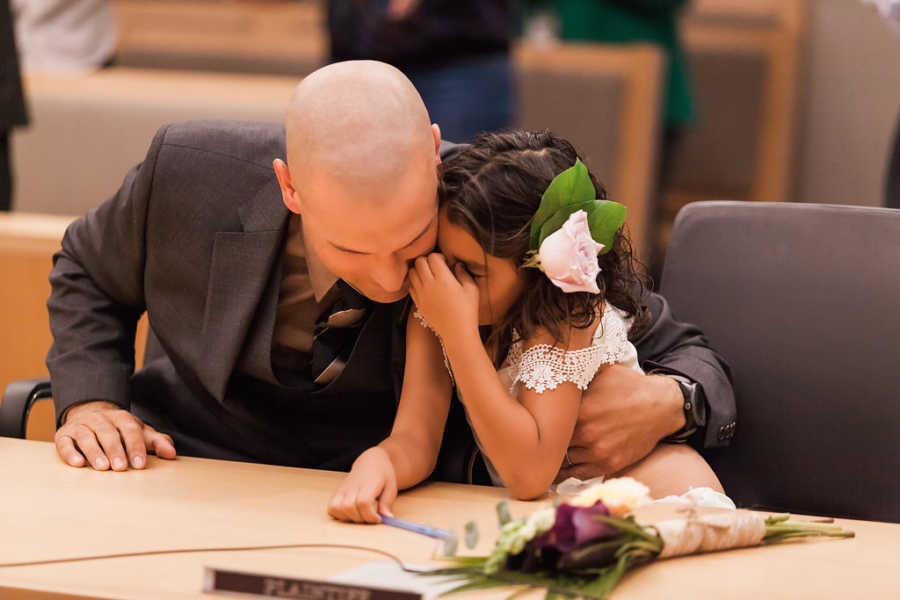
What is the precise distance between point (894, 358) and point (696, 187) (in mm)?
4120

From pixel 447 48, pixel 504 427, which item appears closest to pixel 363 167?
pixel 504 427

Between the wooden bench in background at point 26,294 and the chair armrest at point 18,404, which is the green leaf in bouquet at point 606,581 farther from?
the wooden bench in background at point 26,294

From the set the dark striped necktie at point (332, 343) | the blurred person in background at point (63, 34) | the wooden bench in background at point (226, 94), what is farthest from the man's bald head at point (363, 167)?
the blurred person in background at point (63, 34)

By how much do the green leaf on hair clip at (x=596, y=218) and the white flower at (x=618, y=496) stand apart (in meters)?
0.40

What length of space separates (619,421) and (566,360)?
0.17 meters

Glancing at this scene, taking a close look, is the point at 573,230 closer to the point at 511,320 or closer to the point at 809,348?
the point at 511,320

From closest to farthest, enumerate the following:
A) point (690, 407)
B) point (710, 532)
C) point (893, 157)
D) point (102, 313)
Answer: point (710, 532) → point (690, 407) → point (102, 313) → point (893, 157)

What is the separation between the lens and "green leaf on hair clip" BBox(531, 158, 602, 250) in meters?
1.51

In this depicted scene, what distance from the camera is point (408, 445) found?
5.22 ft

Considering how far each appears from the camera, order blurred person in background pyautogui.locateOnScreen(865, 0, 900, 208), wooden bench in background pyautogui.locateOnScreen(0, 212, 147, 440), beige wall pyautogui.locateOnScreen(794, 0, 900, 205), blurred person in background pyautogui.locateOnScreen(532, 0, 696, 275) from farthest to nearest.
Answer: blurred person in background pyautogui.locateOnScreen(532, 0, 696, 275), beige wall pyautogui.locateOnScreen(794, 0, 900, 205), blurred person in background pyautogui.locateOnScreen(865, 0, 900, 208), wooden bench in background pyautogui.locateOnScreen(0, 212, 147, 440)

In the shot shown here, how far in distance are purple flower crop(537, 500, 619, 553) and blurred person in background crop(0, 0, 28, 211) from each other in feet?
7.10

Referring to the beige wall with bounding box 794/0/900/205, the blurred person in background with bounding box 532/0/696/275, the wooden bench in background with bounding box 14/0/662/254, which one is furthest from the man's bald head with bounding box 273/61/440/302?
the blurred person in background with bounding box 532/0/696/275

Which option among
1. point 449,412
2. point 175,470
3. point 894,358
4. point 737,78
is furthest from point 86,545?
point 737,78

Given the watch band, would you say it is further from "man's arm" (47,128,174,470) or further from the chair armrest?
the chair armrest
